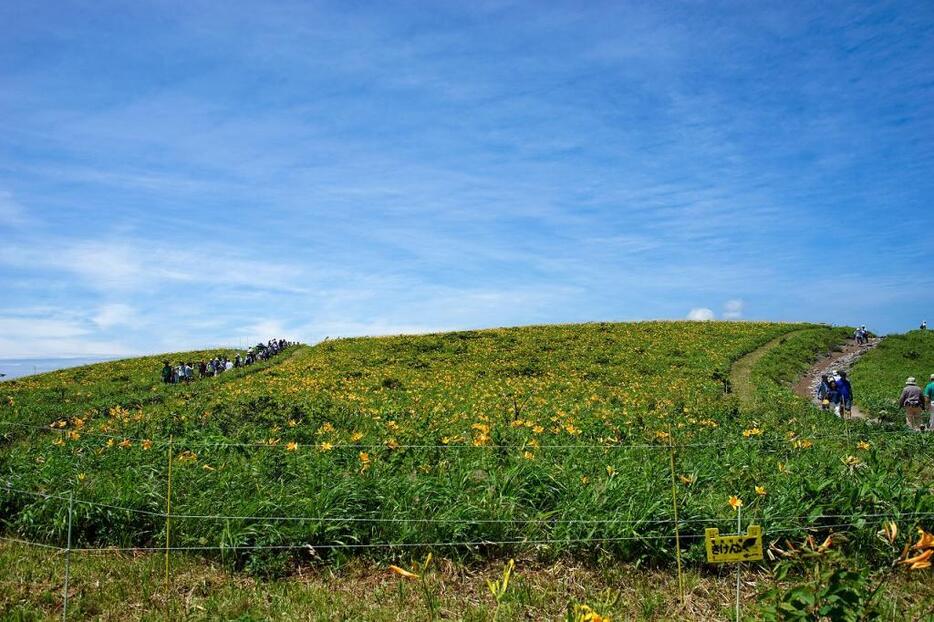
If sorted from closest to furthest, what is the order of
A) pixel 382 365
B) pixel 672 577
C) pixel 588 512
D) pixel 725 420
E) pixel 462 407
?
pixel 672 577, pixel 588 512, pixel 725 420, pixel 462 407, pixel 382 365

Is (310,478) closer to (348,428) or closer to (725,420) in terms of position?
(348,428)

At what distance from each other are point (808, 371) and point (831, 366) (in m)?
2.73

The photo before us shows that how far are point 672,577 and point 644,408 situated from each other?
1041cm

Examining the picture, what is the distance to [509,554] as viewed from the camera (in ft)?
19.8

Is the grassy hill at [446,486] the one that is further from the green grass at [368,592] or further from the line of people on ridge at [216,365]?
the line of people on ridge at [216,365]

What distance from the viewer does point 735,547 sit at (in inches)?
198

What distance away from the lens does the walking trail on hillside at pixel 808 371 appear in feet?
74.9

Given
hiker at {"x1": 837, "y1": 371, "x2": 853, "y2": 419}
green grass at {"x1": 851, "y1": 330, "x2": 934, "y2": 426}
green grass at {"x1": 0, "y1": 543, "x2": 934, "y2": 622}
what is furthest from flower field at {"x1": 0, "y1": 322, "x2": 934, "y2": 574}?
green grass at {"x1": 851, "y1": 330, "x2": 934, "y2": 426}

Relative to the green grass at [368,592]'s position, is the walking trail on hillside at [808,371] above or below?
above

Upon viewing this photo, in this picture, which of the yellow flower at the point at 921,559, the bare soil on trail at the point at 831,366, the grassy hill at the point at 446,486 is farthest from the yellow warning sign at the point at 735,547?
the bare soil on trail at the point at 831,366

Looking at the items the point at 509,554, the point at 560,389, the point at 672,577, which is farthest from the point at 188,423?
the point at 560,389

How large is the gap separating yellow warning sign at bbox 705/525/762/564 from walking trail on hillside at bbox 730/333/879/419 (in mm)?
14926

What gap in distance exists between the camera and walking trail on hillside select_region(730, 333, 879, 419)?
22828 mm

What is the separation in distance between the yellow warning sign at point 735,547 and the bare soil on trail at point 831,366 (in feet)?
59.5
